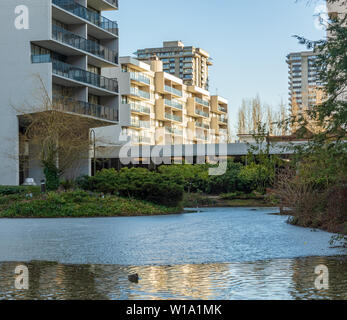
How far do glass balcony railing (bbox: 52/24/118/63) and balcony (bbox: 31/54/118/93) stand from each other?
5.82 ft

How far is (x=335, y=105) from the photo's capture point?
10.9 meters

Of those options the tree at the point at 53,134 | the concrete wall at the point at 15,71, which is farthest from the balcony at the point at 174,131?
the concrete wall at the point at 15,71

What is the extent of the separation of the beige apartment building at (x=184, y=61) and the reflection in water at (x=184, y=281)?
495 ft

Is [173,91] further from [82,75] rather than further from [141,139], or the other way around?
[82,75]

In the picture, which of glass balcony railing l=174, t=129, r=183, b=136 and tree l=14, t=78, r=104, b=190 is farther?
glass balcony railing l=174, t=129, r=183, b=136

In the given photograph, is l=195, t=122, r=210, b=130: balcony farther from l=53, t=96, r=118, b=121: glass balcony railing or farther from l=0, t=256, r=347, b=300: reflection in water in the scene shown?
l=0, t=256, r=347, b=300: reflection in water

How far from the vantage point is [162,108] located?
88.2m

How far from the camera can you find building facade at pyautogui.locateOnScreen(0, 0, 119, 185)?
4372 centimetres

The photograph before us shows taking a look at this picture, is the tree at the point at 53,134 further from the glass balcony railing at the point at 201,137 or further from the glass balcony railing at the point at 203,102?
the glass balcony railing at the point at 203,102

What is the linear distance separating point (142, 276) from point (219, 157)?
47.1 metres

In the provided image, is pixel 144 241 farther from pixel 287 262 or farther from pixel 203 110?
pixel 203 110

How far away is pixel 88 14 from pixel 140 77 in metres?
29.8

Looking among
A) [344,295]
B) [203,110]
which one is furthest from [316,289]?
[203,110]

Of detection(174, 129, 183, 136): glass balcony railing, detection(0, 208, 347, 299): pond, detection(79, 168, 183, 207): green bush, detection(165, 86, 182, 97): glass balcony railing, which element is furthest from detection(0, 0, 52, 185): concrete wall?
detection(174, 129, 183, 136): glass balcony railing
